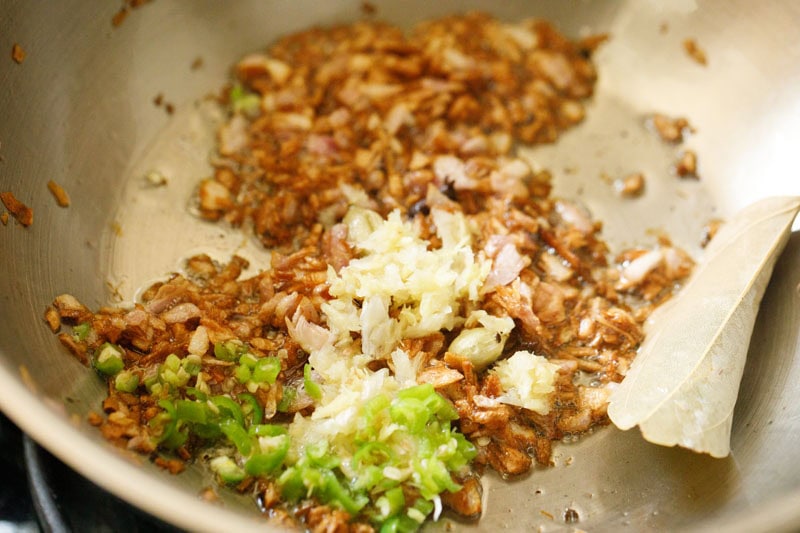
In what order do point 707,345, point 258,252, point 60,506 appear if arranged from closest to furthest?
point 60,506, point 707,345, point 258,252

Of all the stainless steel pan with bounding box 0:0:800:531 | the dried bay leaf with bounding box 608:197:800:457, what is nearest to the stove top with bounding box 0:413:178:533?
the stainless steel pan with bounding box 0:0:800:531

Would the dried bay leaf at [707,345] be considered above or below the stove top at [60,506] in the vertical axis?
below

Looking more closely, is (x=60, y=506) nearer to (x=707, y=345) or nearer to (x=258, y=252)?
(x=258, y=252)

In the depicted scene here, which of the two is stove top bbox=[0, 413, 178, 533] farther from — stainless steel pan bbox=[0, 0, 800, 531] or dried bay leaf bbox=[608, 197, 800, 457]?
dried bay leaf bbox=[608, 197, 800, 457]

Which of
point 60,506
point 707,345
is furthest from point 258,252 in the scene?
point 707,345

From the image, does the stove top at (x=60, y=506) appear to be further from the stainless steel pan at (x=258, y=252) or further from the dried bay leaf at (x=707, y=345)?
the dried bay leaf at (x=707, y=345)

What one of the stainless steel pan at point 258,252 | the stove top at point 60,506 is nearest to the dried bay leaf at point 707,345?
the stainless steel pan at point 258,252
